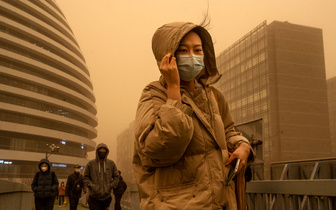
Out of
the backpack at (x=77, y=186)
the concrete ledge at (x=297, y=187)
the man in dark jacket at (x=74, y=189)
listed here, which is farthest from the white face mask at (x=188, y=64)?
the backpack at (x=77, y=186)

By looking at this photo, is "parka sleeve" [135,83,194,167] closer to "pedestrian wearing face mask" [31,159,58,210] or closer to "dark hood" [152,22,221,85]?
"dark hood" [152,22,221,85]

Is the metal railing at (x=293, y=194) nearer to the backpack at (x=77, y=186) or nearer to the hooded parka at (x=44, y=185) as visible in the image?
the hooded parka at (x=44, y=185)

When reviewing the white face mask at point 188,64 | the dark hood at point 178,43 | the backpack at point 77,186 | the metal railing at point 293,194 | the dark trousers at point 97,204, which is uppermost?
the dark hood at point 178,43

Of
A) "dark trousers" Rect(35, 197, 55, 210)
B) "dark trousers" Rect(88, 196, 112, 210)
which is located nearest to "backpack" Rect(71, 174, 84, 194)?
"dark trousers" Rect(35, 197, 55, 210)

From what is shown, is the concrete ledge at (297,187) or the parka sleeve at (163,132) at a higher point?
the parka sleeve at (163,132)

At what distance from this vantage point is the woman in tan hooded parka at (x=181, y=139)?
1.80m

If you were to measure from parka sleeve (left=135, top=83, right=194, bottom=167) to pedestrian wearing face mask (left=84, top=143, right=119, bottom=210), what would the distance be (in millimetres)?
4555

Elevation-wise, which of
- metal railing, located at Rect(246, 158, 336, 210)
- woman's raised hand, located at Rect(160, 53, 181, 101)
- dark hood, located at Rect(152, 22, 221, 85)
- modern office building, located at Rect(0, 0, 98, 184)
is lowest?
metal railing, located at Rect(246, 158, 336, 210)

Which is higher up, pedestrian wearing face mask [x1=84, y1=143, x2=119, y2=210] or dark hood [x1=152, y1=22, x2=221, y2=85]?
dark hood [x1=152, y1=22, x2=221, y2=85]

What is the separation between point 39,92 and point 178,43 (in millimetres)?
63751

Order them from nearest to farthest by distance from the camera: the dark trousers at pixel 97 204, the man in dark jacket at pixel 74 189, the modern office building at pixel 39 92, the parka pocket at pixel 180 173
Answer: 1. the parka pocket at pixel 180 173
2. the dark trousers at pixel 97 204
3. the man in dark jacket at pixel 74 189
4. the modern office building at pixel 39 92

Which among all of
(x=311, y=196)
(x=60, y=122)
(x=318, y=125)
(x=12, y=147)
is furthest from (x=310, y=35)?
(x=311, y=196)

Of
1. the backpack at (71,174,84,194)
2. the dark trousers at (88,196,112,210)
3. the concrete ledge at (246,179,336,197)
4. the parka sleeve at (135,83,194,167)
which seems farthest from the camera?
the backpack at (71,174,84,194)

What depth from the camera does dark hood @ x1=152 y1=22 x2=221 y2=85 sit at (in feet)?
6.70
